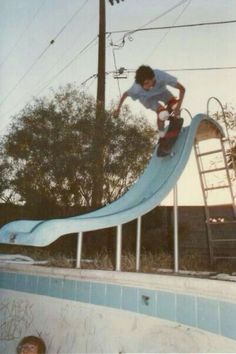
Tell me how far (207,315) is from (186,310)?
0.18 meters

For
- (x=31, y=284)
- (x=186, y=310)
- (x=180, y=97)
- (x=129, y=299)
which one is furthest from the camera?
(x=180, y=97)

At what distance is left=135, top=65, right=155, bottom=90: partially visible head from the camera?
16.4 feet

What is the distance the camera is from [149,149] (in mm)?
9219

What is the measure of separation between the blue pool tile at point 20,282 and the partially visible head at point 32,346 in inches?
23.7

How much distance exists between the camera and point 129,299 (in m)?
2.78

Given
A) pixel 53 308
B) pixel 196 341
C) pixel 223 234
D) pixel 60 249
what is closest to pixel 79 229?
pixel 53 308

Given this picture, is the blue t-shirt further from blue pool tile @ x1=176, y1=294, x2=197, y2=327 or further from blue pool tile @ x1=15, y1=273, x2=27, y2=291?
blue pool tile @ x1=176, y1=294, x2=197, y2=327

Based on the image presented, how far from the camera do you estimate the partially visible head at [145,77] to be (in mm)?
4996

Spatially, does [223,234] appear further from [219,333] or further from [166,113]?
[219,333]

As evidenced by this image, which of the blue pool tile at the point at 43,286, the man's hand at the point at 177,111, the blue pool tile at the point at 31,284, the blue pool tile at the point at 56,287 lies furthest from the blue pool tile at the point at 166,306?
the man's hand at the point at 177,111

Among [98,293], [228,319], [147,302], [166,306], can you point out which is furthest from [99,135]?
[228,319]

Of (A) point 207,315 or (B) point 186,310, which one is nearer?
(A) point 207,315

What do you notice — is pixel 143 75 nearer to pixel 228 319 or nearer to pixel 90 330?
pixel 90 330

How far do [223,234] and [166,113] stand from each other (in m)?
11.5
